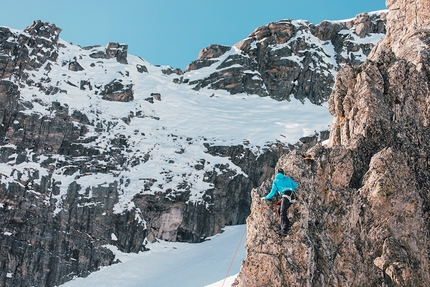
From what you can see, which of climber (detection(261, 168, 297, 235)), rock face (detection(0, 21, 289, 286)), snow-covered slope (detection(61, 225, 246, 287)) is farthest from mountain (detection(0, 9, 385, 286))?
climber (detection(261, 168, 297, 235))

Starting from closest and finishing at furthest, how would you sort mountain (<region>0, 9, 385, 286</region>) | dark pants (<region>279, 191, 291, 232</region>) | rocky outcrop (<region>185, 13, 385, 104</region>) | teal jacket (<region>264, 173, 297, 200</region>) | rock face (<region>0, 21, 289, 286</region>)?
dark pants (<region>279, 191, 291, 232</region>), teal jacket (<region>264, 173, 297, 200</region>), rock face (<region>0, 21, 289, 286</region>), mountain (<region>0, 9, 385, 286</region>), rocky outcrop (<region>185, 13, 385, 104</region>)

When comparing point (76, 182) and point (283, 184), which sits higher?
point (283, 184)

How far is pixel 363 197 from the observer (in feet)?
42.2

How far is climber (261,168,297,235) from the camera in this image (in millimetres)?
10352

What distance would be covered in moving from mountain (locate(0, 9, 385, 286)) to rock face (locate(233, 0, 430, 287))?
74.5 ft

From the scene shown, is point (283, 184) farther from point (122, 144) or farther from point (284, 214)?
point (122, 144)

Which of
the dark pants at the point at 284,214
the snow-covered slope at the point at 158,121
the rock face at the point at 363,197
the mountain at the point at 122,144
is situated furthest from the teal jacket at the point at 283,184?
the snow-covered slope at the point at 158,121

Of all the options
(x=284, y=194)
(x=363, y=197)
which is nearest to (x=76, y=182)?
(x=363, y=197)

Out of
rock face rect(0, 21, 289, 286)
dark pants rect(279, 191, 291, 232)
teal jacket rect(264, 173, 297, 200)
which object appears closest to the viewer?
dark pants rect(279, 191, 291, 232)

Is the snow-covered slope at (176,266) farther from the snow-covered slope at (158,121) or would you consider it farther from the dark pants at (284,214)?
the dark pants at (284,214)

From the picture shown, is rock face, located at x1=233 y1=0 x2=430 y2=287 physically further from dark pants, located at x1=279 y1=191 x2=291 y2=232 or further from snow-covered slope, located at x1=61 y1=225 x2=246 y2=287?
snow-covered slope, located at x1=61 y1=225 x2=246 y2=287

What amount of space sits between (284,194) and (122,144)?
3169 cm

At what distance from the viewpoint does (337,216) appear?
39.4ft

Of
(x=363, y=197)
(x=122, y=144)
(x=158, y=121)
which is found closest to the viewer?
(x=363, y=197)
